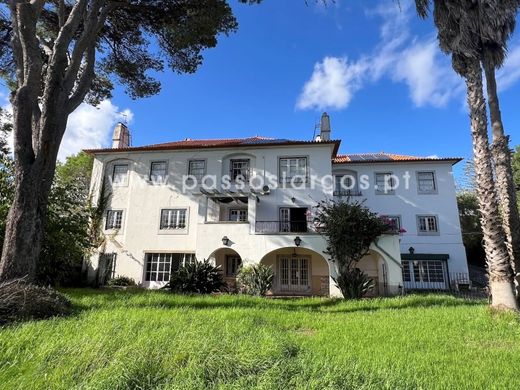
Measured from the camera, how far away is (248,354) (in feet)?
15.2

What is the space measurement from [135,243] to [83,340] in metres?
17.1

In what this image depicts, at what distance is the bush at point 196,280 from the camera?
16188 millimetres

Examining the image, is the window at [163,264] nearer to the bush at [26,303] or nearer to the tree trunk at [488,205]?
the bush at [26,303]

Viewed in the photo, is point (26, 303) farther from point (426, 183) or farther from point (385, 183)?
point (426, 183)

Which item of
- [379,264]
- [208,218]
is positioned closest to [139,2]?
[208,218]

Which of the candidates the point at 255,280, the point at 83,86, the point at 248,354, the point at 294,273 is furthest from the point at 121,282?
the point at 248,354

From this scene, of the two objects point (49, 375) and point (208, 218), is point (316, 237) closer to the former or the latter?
point (208, 218)

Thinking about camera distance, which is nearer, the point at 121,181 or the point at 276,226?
the point at 276,226

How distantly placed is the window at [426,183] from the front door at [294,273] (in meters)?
10.2

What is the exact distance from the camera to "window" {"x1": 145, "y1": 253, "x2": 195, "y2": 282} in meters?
21.0

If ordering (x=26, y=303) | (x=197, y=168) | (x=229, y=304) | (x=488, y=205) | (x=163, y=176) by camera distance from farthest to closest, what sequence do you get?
1. (x=163, y=176)
2. (x=197, y=168)
3. (x=229, y=304)
4. (x=488, y=205)
5. (x=26, y=303)

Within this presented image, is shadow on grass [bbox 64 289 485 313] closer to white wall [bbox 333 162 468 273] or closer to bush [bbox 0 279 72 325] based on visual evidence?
bush [bbox 0 279 72 325]

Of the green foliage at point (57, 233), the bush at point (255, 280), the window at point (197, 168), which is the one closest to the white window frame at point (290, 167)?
the window at point (197, 168)

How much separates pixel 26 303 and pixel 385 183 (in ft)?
74.0
